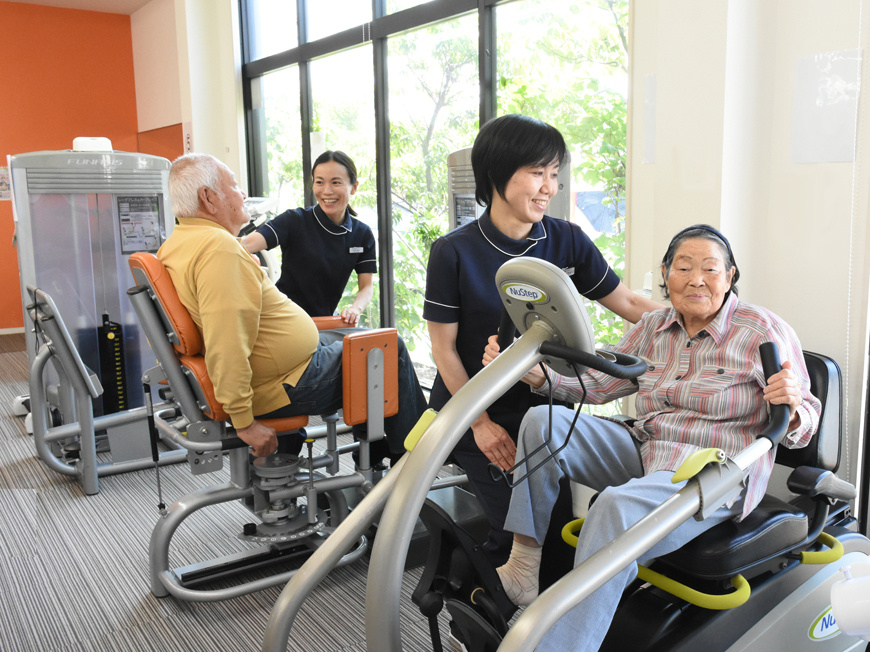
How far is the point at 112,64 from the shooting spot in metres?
7.71

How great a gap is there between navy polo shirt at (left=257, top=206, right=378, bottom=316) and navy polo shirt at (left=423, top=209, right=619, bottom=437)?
5.52 feet

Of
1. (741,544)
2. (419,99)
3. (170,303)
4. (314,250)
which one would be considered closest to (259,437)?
(170,303)

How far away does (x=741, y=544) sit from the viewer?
153cm

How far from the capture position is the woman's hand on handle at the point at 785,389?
1.56m

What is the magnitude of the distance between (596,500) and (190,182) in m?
1.61

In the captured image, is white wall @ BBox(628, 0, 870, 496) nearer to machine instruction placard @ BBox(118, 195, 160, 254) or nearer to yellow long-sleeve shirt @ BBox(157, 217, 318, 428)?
yellow long-sleeve shirt @ BBox(157, 217, 318, 428)

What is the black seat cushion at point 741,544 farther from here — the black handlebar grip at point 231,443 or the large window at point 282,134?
the large window at point 282,134

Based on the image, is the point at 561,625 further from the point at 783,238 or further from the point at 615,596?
the point at 783,238

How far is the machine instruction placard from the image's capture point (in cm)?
400

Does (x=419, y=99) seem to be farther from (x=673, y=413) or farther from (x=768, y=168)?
(x=673, y=413)

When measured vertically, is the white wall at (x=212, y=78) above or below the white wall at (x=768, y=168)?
above

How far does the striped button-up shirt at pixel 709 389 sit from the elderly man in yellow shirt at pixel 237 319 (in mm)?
941

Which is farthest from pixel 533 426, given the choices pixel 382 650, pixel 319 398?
pixel 319 398

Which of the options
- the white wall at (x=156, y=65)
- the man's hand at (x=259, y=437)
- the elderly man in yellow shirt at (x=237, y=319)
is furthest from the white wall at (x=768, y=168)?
the white wall at (x=156, y=65)
